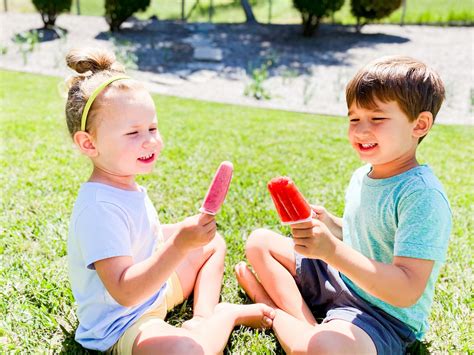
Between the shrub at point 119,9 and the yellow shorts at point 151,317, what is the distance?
12.6m

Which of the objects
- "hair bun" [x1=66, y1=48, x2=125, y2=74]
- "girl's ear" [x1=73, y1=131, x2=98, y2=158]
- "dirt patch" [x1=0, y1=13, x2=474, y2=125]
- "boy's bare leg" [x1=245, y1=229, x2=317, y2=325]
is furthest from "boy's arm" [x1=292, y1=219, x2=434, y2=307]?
"dirt patch" [x1=0, y1=13, x2=474, y2=125]

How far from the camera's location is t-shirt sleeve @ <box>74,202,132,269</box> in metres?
1.82

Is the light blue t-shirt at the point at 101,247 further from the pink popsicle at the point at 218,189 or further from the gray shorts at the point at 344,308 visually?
the gray shorts at the point at 344,308

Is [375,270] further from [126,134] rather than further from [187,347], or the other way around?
[126,134]

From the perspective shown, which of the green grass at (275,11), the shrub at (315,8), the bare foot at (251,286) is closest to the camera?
the bare foot at (251,286)

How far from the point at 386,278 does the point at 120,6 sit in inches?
522

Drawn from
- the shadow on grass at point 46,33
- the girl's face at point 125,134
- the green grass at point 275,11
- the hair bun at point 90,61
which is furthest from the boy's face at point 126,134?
the green grass at point 275,11

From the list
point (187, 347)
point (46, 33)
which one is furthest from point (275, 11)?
point (187, 347)

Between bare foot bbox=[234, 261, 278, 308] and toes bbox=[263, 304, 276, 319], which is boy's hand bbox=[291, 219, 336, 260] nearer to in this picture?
toes bbox=[263, 304, 276, 319]

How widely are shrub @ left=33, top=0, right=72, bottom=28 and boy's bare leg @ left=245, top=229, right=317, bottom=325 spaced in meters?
12.7

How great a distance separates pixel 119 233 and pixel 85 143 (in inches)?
15.5

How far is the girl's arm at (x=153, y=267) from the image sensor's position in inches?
69.1

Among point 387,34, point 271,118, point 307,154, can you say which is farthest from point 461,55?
point 307,154

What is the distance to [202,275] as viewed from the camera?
2.48 metres
